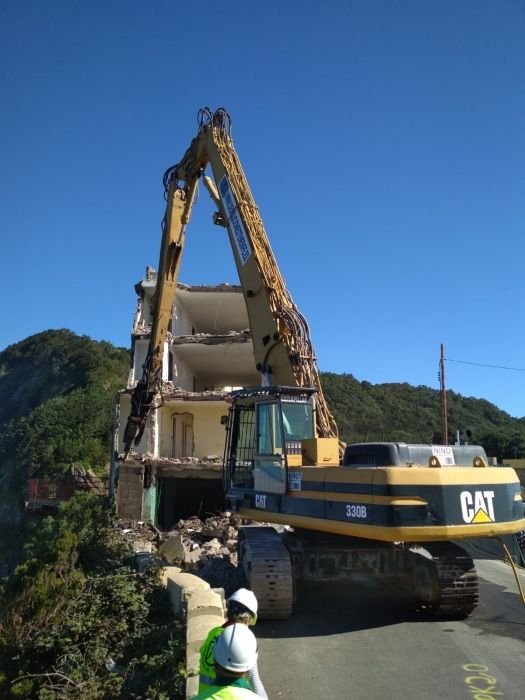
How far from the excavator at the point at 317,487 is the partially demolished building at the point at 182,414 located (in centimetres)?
947

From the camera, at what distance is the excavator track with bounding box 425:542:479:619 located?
7344 mm

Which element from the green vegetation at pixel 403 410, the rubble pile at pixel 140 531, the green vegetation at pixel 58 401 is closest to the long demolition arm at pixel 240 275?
the rubble pile at pixel 140 531

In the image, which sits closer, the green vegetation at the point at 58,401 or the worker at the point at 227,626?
the worker at the point at 227,626

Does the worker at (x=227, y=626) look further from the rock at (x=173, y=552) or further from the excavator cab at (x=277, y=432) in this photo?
the rock at (x=173, y=552)

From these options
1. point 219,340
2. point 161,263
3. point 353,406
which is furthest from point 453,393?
point 161,263

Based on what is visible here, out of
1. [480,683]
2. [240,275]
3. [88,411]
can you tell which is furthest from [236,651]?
[88,411]

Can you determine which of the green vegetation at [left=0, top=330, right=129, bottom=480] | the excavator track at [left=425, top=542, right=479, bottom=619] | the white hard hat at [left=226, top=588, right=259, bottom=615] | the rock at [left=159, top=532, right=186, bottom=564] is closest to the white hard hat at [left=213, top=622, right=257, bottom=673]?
the white hard hat at [left=226, top=588, right=259, bottom=615]

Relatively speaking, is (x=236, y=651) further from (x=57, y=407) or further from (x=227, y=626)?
(x=57, y=407)

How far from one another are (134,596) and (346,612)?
3.02 m

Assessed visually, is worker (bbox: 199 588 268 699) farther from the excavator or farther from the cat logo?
the cat logo

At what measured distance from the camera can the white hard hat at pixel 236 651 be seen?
263 cm

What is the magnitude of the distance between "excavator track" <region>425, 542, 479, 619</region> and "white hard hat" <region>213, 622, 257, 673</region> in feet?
17.9

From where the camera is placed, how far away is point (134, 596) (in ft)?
25.5

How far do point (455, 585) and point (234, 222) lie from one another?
24.2 ft
